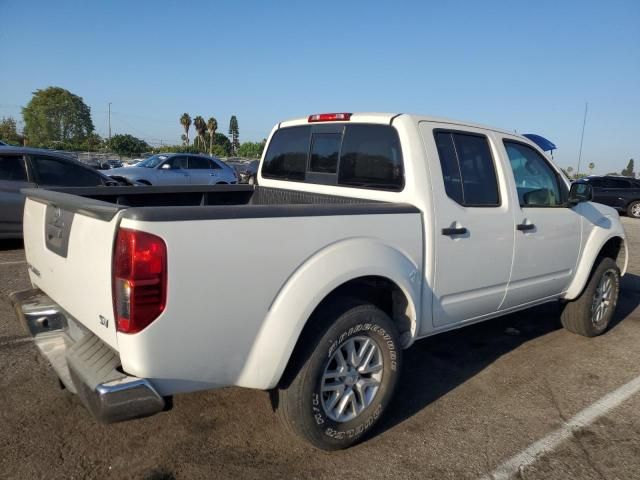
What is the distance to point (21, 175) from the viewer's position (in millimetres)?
7539

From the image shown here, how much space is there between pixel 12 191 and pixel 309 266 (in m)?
6.79

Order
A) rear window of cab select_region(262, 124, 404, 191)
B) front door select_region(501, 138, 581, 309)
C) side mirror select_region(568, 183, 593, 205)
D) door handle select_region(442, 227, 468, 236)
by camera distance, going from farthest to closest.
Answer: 1. side mirror select_region(568, 183, 593, 205)
2. front door select_region(501, 138, 581, 309)
3. rear window of cab select_region(262, 124, 404, 191)
4. door handle select_region(442, 227, 468, 236)

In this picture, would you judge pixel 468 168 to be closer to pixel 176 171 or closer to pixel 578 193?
pixel 578 193

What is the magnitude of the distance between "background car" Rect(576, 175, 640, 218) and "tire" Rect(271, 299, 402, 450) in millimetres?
19562

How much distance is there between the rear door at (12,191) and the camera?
289 inches

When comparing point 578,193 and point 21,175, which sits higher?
point 578,193

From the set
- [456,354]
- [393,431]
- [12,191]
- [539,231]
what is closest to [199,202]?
[393,431]

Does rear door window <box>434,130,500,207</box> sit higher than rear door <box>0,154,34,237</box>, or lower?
higher

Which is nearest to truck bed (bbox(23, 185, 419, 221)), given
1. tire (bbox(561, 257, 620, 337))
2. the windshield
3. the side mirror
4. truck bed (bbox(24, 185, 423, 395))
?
truck bed (bbox(24, 185, 423, 395))

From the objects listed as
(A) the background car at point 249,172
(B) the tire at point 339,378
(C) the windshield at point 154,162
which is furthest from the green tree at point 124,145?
(B) the tire at point 339,378

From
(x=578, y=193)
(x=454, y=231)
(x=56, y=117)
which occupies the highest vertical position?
(x=56, y=117)

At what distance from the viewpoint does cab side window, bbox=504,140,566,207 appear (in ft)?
12.7

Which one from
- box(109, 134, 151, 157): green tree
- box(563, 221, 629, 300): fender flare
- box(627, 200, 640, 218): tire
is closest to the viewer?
box(563, 221, 629, 300): fender flare

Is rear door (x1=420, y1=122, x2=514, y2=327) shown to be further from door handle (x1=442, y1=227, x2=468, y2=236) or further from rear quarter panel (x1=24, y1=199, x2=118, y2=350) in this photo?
rear quarter panel (x1=24, y1=199, x2=118, y2=350)
